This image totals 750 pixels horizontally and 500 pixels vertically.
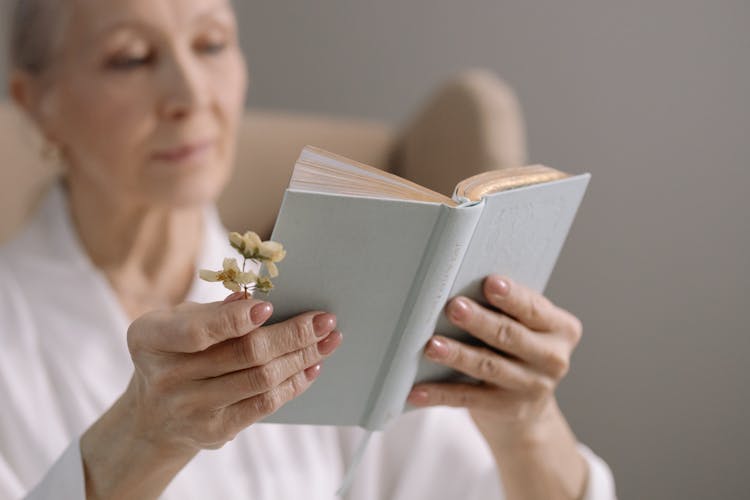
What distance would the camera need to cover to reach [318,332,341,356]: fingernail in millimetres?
738

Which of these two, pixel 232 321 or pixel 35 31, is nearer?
pixel 232 321

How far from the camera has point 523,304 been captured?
837 mm

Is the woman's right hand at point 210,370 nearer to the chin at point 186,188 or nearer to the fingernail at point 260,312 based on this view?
the fingernail at point 260,312

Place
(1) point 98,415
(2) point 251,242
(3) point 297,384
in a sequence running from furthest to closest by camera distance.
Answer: (1) point 98,415, (3) point 297,384, (2) point 251,242

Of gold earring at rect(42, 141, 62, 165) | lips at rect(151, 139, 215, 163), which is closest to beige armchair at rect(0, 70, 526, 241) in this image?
gold earring at rect(42, 141, 62, 165)

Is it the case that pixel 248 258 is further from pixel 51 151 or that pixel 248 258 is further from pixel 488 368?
pixel 51 151

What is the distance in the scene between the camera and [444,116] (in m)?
1.60

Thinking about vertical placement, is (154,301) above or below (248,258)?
below

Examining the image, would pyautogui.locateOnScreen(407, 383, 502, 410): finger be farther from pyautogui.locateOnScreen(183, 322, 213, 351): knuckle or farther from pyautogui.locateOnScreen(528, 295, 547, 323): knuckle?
pyautogui.locateOnScreen(183, 322, 213, 351): knuckle

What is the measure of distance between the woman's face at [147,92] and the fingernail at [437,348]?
487 mm

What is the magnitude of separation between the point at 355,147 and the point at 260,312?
109cm

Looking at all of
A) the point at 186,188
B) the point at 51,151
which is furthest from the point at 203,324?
the point at 51,151

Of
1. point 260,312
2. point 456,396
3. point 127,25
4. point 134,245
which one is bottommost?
point 134,245

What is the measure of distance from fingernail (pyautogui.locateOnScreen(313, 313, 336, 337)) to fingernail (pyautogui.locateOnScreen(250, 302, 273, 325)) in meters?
0.06
